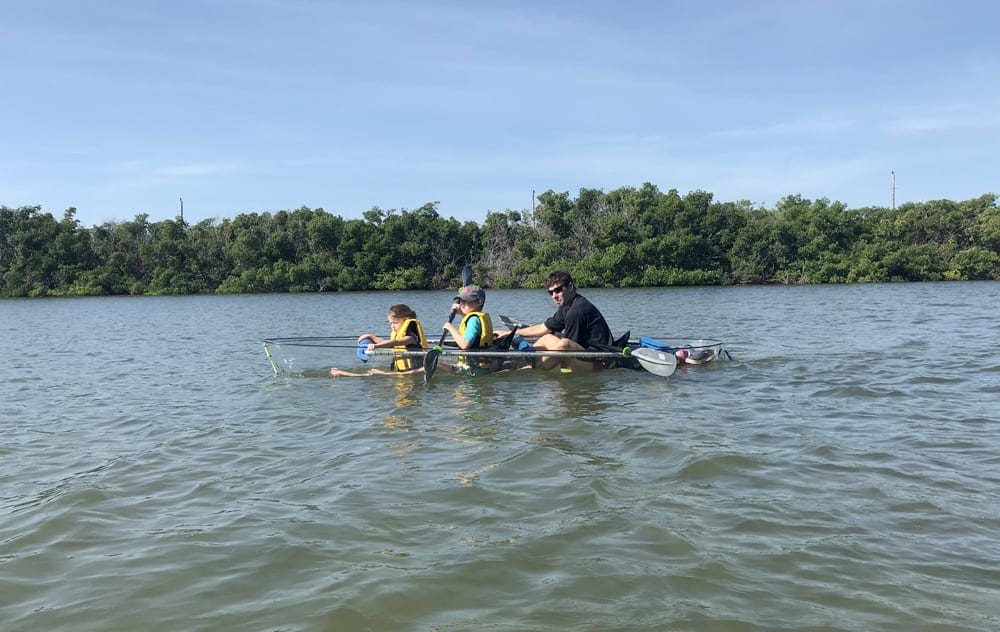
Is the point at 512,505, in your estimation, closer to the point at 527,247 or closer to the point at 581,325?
the point at 581,325

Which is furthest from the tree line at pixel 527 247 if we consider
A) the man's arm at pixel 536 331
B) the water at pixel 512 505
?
the water at pixel 512 505

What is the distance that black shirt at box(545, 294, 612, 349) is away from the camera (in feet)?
35.9

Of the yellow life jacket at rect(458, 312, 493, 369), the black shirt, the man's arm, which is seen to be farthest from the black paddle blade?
the black shirt

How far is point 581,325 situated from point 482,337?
1492mm

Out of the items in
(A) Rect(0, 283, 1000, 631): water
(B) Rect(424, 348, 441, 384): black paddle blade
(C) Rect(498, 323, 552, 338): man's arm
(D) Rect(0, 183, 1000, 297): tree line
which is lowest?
(A) Rect(0, 283, 1000, 631): water

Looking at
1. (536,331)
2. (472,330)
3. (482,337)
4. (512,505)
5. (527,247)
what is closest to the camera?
(512,505)

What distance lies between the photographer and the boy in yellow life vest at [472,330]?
1069 centimetres

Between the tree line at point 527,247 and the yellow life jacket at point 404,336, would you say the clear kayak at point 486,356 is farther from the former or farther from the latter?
the tree line at point 527,247

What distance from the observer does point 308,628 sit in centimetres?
349

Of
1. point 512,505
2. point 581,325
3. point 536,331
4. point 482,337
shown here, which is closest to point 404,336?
point 482,337

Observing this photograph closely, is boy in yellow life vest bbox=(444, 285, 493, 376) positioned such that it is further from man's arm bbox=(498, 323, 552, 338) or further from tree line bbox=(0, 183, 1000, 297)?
tree line bbox=(0, 183, 1000, 297)

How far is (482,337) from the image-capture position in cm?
1088

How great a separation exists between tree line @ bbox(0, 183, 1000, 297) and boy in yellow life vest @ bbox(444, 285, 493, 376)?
50.9m

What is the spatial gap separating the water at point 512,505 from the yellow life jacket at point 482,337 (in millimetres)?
463
